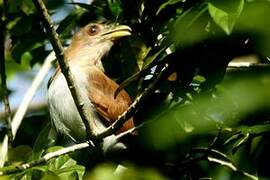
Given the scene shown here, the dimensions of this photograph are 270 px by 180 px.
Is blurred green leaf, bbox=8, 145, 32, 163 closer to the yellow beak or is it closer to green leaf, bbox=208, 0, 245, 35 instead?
the yellow beak

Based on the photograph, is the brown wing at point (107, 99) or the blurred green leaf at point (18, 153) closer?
the blurred green leaf at point (18, 153)

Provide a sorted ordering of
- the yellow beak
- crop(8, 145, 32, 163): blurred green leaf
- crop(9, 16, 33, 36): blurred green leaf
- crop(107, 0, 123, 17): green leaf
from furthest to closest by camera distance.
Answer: crop(9, 16, 33, 36): blurred green leaf
the yellow beak
crop(107, 0, 123, 17): green leaf
crop(8, 145, 32, 163): blurred green leaf

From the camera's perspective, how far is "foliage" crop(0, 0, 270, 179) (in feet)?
9.29

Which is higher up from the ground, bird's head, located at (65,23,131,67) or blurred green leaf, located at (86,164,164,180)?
blurred green leaf, located at (86,164,164,180)

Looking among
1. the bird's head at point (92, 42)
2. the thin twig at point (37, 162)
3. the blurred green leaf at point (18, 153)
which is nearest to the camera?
the thin twig at point (37, 162)

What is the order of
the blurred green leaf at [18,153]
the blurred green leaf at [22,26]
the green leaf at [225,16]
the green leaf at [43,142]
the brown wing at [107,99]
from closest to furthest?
1. the green leaf at [225,16]
2. the green leaf at [43,142]
3. the blurred green leaf at [18,153]
4. the brown wing at [107,99]
5. the blurred green leaf at [22,26]

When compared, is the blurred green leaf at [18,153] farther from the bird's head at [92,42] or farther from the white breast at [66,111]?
the bird's head at [92,42]

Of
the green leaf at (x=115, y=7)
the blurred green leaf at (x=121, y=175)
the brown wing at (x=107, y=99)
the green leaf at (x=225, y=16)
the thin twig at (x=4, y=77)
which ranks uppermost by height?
the green leaf at (x=225, y=16)

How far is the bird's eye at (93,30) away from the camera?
254 inches

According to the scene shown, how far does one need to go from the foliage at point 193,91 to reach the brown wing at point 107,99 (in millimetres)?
176

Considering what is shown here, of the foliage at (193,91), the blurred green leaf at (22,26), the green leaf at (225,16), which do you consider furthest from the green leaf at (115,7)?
the green leaf at (225,16)

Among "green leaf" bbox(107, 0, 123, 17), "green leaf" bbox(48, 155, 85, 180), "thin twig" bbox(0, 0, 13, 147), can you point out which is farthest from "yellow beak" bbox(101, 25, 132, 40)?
"green leaf" bbox(48, 155, 85, 180)

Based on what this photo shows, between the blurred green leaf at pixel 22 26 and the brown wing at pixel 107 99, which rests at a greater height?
the blurred green leaf at pixel 22 26

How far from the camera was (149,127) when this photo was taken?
3.81 m
